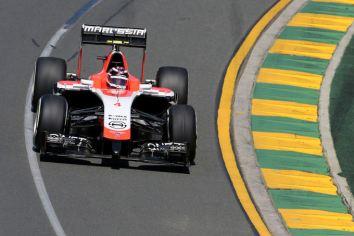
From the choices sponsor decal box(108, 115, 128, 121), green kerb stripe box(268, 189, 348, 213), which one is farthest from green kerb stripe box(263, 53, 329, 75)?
sponsor decal box(108, 115, 128, 121)

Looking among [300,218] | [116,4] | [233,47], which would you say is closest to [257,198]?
[300,218]

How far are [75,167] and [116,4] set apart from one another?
810 centimetres

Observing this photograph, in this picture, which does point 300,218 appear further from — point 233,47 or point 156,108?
point 233,47

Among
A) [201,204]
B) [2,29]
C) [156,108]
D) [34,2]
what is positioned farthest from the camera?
[34,2]

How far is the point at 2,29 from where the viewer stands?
24.4m

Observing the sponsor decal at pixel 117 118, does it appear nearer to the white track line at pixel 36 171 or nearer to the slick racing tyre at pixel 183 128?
the slick racing tyre at pixel 183 128

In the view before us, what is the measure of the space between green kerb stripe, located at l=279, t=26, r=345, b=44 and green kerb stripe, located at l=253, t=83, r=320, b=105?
2566 millimetres

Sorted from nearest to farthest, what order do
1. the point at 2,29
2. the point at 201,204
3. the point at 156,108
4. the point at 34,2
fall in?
the point at 201,204, the point at 156,108, the point at 2,29, the point at 34,2

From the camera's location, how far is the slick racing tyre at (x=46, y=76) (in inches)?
804

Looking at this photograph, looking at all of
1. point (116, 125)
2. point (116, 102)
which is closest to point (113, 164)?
point (116, 125)

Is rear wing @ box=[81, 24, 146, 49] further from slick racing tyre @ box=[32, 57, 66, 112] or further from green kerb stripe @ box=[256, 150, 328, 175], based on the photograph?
green kerb stripe @ box=[256, 150, 328, 175]

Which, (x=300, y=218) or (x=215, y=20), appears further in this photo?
(x=215, y=20)

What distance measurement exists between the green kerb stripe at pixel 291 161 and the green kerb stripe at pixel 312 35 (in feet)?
18.0

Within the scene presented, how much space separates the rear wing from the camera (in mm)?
20766
